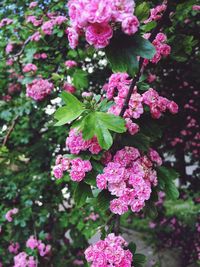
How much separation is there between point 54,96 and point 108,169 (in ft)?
4.61

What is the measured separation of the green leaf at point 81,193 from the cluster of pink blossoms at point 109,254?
205 mm

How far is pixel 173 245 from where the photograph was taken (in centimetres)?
482

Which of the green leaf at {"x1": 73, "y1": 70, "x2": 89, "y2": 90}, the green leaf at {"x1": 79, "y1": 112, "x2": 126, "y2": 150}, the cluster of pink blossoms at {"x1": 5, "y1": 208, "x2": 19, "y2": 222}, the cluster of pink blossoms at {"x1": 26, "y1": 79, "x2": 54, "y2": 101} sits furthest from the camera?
the cluster of pink blossoms at {"x1": 5, "y1": 208, "x2": 19, "y2": 222}

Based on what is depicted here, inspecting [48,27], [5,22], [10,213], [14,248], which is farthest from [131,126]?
[14,248]

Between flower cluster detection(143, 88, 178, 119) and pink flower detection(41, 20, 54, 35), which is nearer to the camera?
flower cluster detection(143, 88, 178, 119)

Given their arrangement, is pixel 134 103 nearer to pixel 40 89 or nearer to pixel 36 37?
pixel 40 89

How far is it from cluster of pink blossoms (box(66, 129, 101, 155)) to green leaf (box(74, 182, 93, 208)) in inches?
6.0

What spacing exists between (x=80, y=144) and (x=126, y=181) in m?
0.25

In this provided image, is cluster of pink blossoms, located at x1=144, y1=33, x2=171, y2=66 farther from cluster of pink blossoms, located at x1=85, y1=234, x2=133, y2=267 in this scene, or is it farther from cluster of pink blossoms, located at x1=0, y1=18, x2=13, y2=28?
cluster of pink blossoms, located at x1=0, y1=18, x2=13, y2=28

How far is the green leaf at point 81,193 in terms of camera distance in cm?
152

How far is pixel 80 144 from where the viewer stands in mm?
1489

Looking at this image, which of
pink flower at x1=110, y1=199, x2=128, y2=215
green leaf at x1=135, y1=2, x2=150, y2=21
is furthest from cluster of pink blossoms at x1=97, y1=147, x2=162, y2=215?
green leaf at x1=135, y1=2, x2=150, y2=21

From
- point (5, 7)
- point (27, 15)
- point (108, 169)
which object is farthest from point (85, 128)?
point (5, 7)

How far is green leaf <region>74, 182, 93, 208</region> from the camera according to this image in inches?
59.8
